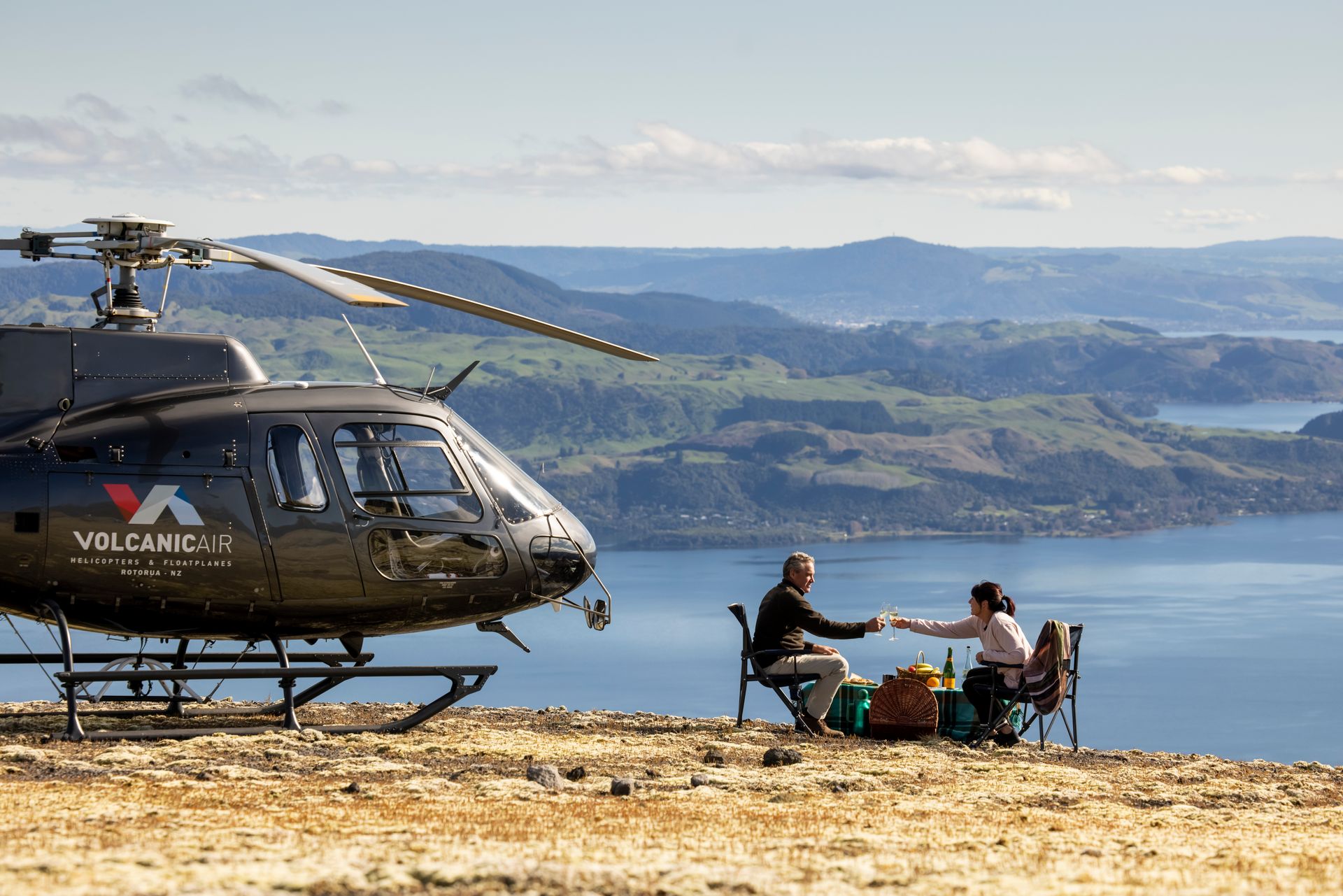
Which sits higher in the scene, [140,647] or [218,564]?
[218,564]

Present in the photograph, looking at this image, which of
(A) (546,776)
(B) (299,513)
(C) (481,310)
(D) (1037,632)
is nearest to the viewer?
(A) (546,776)

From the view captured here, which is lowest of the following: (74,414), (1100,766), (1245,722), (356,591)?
(1245,722)

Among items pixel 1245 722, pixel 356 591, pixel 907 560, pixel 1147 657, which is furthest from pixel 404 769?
pixel 907 560

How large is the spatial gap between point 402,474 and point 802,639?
11.0 feet

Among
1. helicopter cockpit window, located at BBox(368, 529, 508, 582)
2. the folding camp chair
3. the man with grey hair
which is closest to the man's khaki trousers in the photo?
the man with grey hair

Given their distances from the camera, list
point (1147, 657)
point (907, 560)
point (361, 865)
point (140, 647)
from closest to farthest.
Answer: point (361, 865) < point (140, 647) < point (1147, 657) < point (907, 560)

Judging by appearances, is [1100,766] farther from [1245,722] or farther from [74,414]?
[1245,722]

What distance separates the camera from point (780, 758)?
9.60m

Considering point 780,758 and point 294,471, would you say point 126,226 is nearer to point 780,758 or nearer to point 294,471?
point 294,471

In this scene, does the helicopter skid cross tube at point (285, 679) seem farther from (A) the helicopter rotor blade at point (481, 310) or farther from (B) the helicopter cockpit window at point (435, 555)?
(A) the helicopter rotor blade at point (481, 310)

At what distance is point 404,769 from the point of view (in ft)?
29.5

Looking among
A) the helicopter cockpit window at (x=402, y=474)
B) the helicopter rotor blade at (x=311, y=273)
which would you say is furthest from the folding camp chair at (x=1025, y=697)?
the helicopter rotor blade at (x=311, y=273)

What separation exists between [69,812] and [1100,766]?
682cm

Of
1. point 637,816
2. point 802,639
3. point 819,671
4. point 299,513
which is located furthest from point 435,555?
point 637,816
